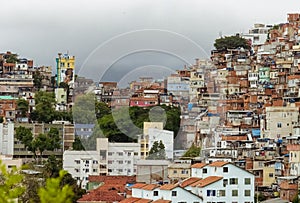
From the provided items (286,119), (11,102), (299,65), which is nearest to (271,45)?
(299,65)

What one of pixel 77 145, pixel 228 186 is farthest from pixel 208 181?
pixel 77 145

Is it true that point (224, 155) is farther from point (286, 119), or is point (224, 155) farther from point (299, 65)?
point (299, 65)

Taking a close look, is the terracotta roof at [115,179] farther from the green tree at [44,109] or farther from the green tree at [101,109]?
the green tree at [44,109]

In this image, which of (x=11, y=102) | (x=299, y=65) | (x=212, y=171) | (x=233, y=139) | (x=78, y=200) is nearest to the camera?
(x=212, y=171)

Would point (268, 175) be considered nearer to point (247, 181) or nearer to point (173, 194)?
point (247, 181)

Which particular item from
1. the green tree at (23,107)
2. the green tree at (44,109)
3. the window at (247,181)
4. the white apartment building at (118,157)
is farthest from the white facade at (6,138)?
A: the window at (247,181)

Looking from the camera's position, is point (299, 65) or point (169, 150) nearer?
point (169, 150)

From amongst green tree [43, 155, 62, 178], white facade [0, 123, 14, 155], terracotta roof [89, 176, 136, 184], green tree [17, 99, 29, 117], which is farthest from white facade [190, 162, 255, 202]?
green tree [17, 99, 29, 117]
